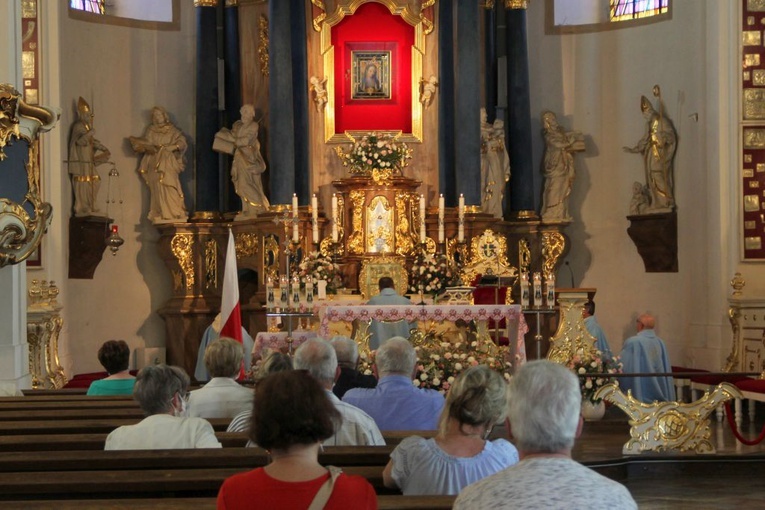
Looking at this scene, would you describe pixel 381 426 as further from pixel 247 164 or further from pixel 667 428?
pixel 247 164

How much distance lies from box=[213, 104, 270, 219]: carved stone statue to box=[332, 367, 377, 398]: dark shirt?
10.6 metres

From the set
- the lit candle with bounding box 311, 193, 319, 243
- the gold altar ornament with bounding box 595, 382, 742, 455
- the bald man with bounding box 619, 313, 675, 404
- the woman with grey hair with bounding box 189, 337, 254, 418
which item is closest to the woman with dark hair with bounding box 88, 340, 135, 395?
the woman with grey hair with bounding box 189, 337, 254, 418

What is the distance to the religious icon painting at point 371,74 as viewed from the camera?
18516mm

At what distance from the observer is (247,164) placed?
60.1 ft

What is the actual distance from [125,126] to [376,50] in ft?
13.3

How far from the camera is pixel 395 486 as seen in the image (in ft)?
16.2

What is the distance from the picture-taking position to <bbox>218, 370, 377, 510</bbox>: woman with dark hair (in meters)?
3.56

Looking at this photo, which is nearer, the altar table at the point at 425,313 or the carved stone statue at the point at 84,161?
the altar table at the point at 425,313

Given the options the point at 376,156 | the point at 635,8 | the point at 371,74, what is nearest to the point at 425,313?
the point at 376,156

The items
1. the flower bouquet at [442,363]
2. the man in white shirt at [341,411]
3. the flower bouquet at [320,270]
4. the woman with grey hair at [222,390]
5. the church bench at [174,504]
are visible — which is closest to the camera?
the church bench at [174,504]

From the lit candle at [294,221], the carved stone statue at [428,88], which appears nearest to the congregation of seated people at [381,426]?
the lit candle at [294,221]

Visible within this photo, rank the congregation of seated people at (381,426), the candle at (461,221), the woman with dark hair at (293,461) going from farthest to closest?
the candle at (461,221), the woman with dark hair at (293,461), the congregation of seated people at (381,426)

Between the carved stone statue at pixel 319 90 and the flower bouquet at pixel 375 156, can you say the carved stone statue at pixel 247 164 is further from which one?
the flower bouquet at pixel 375 156

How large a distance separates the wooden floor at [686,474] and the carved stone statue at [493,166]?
7.67 metres
